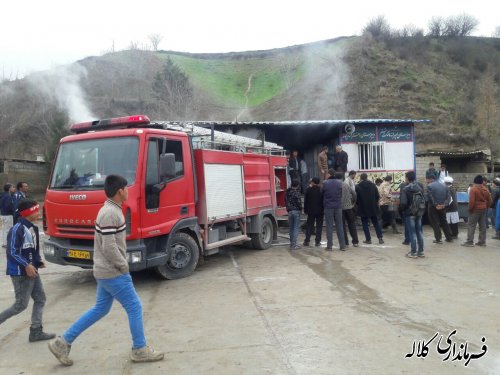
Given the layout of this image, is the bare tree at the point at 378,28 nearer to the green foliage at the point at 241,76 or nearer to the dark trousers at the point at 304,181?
the green foliage at the point at 241,76

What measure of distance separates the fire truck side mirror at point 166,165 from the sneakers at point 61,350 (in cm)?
314

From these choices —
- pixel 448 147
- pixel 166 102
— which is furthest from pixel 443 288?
pixel 166 102

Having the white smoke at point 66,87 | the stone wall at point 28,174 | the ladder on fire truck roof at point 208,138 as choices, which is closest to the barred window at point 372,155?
the ladder on fire truck roof at point 208,138

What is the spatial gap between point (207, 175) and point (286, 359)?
14.4 ft

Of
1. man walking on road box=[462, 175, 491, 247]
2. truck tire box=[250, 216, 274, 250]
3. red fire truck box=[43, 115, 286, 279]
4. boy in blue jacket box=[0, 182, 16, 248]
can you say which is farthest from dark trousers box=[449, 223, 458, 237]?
boy in blue jacket box=[0, 182, 16, 248]

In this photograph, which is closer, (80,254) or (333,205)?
(80,254)

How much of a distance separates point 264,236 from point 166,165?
4.29 m

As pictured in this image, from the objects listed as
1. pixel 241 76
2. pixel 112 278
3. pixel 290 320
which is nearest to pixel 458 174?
pixel 290 320

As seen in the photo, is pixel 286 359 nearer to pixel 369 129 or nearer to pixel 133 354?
pixel 133 354

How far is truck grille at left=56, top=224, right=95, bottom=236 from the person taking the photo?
628 cm

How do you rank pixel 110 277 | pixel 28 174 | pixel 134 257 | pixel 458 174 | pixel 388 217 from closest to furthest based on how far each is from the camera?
pixel 110 277 → pixel 134 257 → pixel 388 217 → pixel 458 174 → pixel 28 174

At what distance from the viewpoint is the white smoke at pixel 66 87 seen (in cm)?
4288

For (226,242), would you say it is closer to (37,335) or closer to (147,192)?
(147,192)

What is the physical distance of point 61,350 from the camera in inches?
153
